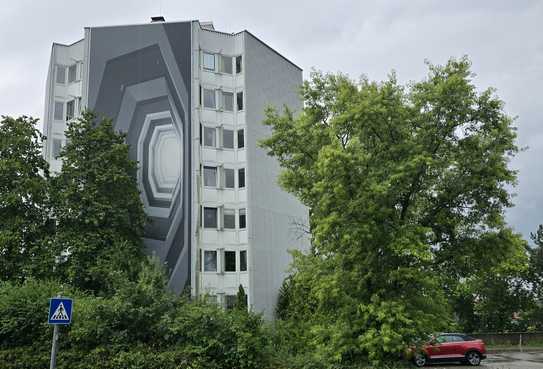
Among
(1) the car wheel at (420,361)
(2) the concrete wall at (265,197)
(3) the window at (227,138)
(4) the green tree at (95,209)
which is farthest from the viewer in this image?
(3) the window at (227,138)

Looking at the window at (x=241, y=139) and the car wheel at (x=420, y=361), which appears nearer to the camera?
the car wheel at (x=420, y=361)

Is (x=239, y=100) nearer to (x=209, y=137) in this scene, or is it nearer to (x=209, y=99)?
(x=209, y=99)

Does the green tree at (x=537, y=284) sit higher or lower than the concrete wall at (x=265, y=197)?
lower

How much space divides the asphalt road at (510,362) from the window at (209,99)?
72.7ft

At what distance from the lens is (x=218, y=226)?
35.2 meters

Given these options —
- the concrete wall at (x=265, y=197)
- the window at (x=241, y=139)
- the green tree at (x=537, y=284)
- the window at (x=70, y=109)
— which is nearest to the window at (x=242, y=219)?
the concrete wall at (x=265, y=197)

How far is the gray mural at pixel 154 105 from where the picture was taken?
34.8 metres

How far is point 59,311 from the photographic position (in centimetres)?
1291

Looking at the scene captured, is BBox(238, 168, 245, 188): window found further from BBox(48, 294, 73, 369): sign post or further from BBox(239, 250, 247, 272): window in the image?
BBox(48, 294, 73, 369): sign post

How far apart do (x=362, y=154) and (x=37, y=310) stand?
11397 millimetres

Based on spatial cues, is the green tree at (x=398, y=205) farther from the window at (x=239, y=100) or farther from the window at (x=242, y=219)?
the window at (x=239, y=100)

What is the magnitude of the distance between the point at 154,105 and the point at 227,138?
5439mm

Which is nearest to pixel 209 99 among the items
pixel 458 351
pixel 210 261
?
pixel 210 261

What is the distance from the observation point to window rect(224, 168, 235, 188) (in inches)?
1430
